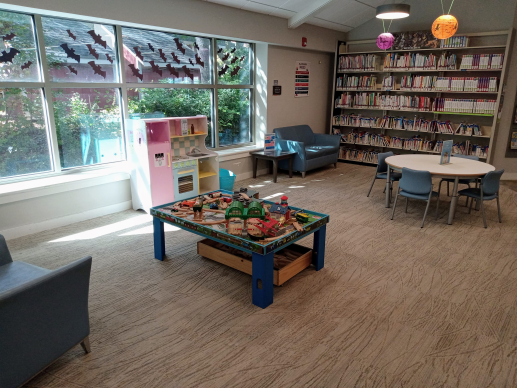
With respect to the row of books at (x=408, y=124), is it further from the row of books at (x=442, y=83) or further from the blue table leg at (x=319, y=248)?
the blue table leg at (x=319, y=248)

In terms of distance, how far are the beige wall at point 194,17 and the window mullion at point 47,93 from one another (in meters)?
0.48

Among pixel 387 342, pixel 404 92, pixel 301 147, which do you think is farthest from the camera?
pixel 404 92

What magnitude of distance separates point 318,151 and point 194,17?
3354 millimetres

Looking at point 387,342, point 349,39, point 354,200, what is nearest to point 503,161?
point 354,200

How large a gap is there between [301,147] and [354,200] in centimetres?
171

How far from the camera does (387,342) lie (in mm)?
2643

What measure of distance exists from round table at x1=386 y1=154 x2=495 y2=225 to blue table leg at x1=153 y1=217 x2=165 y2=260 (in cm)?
322

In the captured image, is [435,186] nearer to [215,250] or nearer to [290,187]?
[290,187]

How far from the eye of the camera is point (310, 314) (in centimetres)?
295

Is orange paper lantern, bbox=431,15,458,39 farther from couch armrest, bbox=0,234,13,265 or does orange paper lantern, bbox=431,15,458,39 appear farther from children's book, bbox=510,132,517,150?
couch armrest, bbox=0,234,13,265

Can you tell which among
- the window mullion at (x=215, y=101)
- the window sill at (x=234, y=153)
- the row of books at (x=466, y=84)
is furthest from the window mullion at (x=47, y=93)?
the row of books at (x=466, y=84)

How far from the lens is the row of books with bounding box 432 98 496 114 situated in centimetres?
672

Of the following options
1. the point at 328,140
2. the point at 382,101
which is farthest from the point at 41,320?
the point at 382,101

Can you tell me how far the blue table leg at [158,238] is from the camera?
3750 mm
